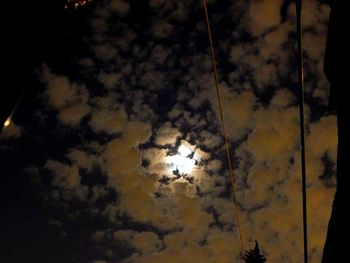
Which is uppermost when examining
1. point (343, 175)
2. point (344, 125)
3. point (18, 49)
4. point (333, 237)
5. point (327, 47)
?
point (327, 47)

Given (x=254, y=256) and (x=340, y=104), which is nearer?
(x=340, y=104)

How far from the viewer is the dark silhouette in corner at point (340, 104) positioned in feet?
21.4

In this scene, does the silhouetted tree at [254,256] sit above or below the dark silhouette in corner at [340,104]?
above

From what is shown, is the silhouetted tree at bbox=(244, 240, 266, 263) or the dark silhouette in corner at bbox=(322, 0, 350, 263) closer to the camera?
the dark silhouette in corner at bbox=(322, 0, 350, 263)

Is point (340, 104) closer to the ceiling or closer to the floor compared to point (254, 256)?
closer to the floor

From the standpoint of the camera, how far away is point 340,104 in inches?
272

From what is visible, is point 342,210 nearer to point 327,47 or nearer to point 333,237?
point 333,237

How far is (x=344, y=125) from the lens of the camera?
664cm

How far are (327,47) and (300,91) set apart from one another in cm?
278

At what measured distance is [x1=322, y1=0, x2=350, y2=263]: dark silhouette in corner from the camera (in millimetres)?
6520

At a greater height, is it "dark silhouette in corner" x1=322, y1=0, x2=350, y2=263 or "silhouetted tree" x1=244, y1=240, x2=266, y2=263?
"silhouetted tree" x1=244, y1=240, x2=266, y2=263

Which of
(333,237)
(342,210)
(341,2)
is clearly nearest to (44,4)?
(341,2)

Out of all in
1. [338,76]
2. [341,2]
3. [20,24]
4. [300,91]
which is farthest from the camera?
[338,76]

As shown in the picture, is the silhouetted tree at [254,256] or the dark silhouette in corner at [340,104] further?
the silhouetted tree at [254,256]
